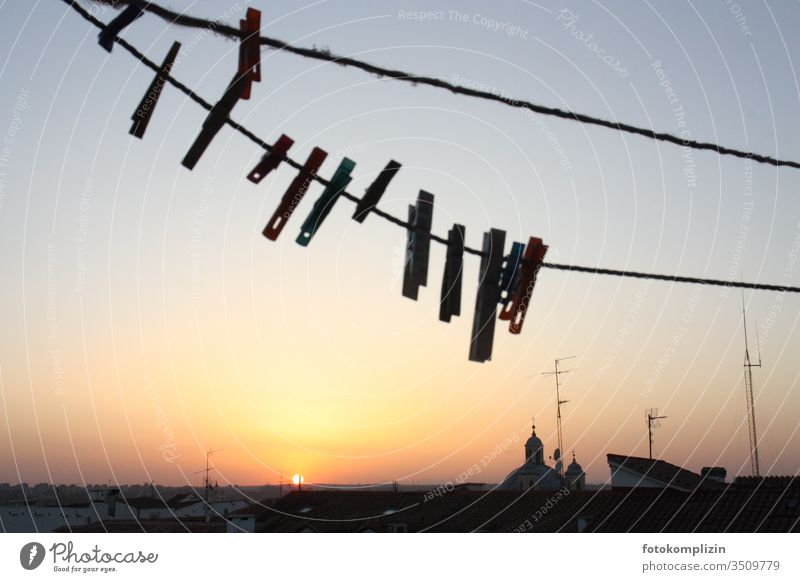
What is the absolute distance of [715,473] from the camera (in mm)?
25469

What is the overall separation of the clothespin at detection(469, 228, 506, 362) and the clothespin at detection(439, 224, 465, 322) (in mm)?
191

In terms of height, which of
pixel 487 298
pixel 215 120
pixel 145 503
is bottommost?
pixel 145 503

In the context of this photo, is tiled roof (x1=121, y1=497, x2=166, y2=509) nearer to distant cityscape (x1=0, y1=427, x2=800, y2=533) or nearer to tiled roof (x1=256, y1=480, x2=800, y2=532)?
distant cityscape (x1=0, y1=427, x2=800, y2=533)

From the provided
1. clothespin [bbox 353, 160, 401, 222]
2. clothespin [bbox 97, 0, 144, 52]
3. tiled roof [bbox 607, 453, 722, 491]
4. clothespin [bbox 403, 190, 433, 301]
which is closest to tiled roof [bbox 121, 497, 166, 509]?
tiled roof [bbox 607, 453, 722, 491]

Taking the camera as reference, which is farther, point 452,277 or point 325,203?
point 452,277

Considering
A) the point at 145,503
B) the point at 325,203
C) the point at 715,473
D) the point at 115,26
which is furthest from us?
the point at 145,503

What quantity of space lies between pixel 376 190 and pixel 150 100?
52.3 inches

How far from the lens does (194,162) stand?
4.99 m

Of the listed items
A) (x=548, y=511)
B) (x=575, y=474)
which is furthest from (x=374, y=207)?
(x=575, y=474)

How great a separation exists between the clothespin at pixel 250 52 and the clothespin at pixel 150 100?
306 millimetres

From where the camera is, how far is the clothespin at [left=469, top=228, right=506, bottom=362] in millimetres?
5730
